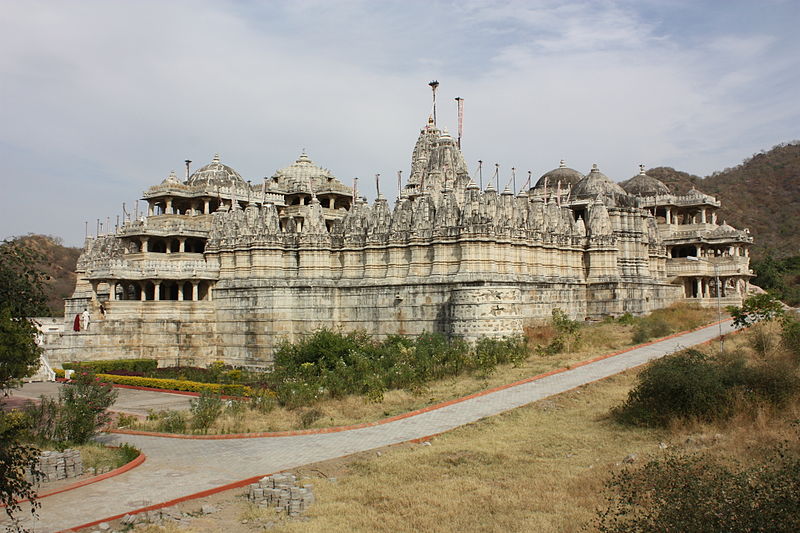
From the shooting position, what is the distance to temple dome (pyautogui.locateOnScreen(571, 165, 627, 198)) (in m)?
45.4

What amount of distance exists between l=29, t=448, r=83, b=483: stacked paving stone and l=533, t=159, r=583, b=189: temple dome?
1678 inches

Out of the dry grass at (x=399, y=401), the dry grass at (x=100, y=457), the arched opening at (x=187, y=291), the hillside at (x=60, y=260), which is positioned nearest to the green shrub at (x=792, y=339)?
the dry grass at (x=399, y=401)

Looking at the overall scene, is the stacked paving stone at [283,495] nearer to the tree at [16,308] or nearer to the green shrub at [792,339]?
the tree at [16,308]

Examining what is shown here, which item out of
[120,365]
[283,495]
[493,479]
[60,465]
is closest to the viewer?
[283,495]

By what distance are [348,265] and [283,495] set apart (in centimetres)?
2408

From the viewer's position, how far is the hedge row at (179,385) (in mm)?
27219

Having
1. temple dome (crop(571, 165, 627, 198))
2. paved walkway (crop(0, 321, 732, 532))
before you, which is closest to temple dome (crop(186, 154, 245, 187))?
temple dome (crop(571, 165, 627, 198))

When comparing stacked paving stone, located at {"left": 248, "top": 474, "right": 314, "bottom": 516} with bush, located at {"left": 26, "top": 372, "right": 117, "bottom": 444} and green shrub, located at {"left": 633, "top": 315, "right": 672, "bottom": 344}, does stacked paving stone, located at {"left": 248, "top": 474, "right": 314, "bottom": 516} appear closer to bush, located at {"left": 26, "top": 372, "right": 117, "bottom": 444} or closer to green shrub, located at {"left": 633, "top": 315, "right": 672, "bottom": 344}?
bush, located at {"left": 26, "top": 372, "right": 117, "bottom": 444}

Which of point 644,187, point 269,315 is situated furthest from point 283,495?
point 644,187

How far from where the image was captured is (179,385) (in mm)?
29266

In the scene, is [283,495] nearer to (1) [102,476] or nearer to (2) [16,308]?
(1) [102,476]

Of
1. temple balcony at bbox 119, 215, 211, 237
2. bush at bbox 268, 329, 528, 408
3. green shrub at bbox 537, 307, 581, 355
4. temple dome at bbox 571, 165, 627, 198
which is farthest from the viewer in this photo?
temple dome at bbox 571, 165, 627, 198

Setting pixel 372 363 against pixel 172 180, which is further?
pixel 172 180

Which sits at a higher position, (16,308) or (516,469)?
(16,308)
